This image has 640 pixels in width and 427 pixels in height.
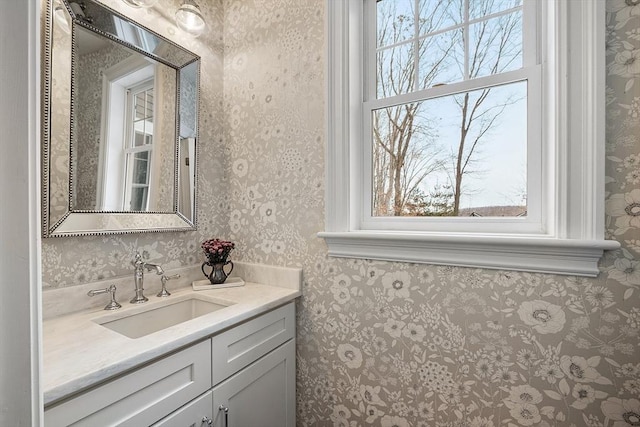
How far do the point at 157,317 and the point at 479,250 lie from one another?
50.2 inches

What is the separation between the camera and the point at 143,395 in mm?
772

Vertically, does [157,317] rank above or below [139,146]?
below

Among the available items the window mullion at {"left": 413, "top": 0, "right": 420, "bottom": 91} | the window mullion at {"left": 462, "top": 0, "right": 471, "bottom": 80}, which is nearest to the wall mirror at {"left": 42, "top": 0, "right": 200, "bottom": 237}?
the window mullion at {"left": 413, "top": 0, "right": 420, "bottom": 91}

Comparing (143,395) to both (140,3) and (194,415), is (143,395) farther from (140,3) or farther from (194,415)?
(140,3)

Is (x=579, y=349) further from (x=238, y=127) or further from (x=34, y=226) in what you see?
(x=238, y=127)

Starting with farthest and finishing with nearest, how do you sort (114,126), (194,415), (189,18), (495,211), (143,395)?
(189,18), (114,126), (495,211), (194,415), (143,395)

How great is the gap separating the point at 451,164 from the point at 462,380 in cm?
80

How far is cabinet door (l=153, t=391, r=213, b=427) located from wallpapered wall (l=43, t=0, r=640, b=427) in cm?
52

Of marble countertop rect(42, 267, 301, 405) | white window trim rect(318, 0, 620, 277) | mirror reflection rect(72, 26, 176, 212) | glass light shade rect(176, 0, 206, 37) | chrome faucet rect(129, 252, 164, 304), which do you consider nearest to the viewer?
marble countertop rect(42, 267, 301, 405)

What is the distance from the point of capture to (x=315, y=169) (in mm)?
1324

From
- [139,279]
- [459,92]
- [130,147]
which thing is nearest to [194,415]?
[139,279]

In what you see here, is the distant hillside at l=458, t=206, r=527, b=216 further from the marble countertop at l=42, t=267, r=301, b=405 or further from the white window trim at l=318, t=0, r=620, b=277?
the marble countertop at l=42, t=267, r=301, b=405

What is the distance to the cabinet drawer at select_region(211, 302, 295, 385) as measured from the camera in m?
0.98

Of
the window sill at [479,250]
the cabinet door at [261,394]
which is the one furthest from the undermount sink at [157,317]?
the window sill at [479,250]
